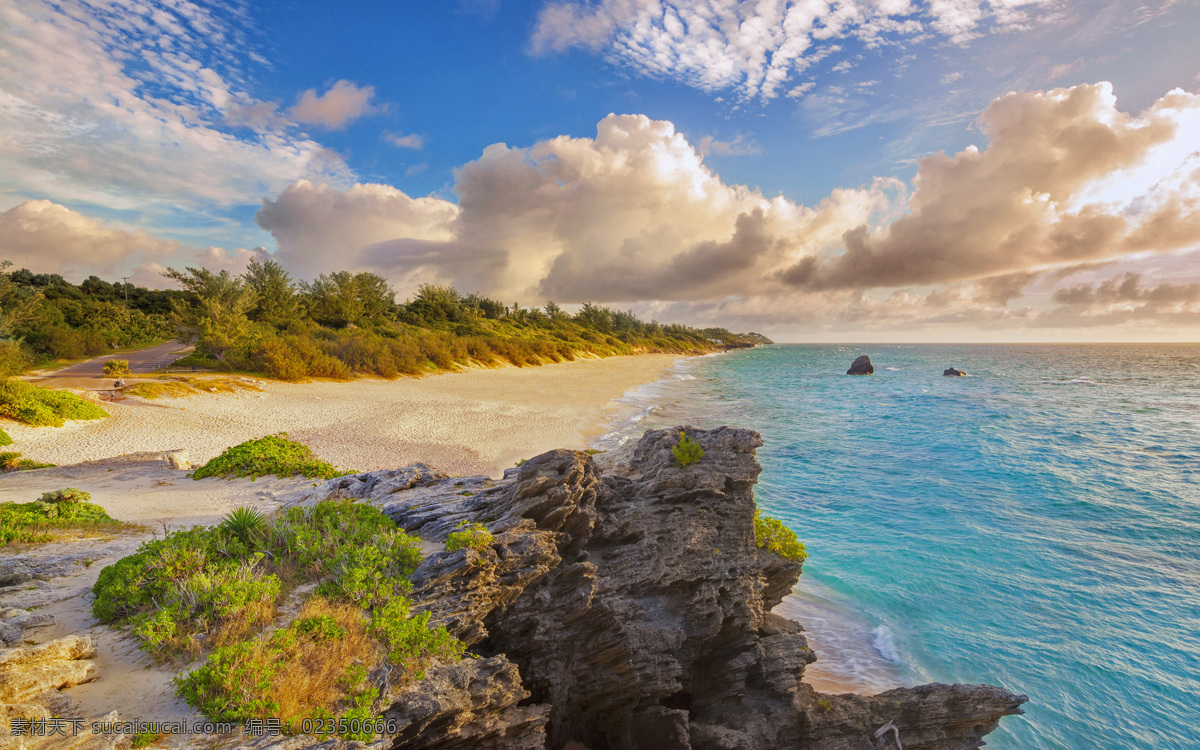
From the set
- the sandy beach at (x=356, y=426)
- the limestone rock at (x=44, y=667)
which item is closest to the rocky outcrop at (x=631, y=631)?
the limestone rock at (x=44, y=667)

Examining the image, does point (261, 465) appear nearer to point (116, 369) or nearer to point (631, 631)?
point (631, 631)

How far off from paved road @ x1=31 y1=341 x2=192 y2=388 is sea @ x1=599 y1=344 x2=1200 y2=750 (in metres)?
31.8

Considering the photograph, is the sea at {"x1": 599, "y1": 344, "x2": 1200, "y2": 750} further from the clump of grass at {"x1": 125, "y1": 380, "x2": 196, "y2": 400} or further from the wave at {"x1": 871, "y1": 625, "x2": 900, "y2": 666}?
the clump of grass at {"x1": 125, "y1": 380, "x2": 196, "y2": 400}

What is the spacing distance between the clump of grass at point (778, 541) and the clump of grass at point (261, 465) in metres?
13.3

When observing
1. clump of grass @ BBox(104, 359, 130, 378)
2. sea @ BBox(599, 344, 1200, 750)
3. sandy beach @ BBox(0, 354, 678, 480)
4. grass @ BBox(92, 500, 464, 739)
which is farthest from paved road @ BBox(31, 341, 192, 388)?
sea @ BBox(599, 344, 1200, 750)

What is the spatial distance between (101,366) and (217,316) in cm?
829

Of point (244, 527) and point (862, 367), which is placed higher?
point (862, 367)

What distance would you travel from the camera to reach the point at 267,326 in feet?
147

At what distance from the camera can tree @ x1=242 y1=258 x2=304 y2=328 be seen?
5028 cm

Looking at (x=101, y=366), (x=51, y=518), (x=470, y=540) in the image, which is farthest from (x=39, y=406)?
(x=470, y=540)

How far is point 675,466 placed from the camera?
11.0m

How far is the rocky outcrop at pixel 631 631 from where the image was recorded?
7.07m

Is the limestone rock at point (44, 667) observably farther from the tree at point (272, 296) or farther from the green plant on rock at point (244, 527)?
the tree at point (272, 296)

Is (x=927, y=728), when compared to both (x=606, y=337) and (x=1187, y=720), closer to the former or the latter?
(x=1187, y=720)
